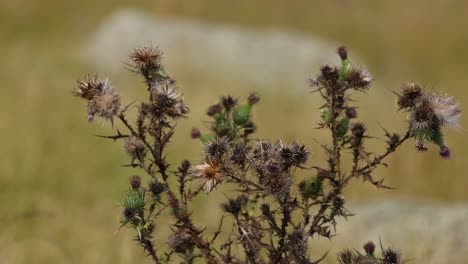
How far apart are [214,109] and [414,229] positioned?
295cm

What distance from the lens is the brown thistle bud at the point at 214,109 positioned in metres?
2.75

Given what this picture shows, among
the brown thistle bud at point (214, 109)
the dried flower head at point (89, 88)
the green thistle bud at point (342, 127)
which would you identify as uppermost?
the brown thistle bud at point (214, 109)

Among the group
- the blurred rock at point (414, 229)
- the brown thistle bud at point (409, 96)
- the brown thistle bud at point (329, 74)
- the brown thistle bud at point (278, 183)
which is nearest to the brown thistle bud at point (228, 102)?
the brown thistle bud at point (329, 74)

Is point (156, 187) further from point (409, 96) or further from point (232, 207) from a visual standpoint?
point (409, 96)

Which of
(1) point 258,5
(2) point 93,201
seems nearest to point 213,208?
(2) point 93,201

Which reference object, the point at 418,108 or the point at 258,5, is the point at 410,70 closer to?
the point at 258,5

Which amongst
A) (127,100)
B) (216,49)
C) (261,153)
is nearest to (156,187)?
(261,153)

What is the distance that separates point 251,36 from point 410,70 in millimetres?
3691

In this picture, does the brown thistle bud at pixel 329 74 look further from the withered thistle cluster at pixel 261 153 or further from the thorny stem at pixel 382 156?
the thorny stem at pixel 382 156

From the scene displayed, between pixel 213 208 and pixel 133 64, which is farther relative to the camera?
pixel 213 208

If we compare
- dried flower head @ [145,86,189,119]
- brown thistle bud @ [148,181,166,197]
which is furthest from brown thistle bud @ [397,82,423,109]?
brown thistle bud @ [148,181,166,197]

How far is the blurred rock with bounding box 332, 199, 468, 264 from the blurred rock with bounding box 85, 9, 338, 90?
27.2ft

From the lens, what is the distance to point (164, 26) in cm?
1722

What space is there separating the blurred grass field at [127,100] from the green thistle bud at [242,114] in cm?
39
